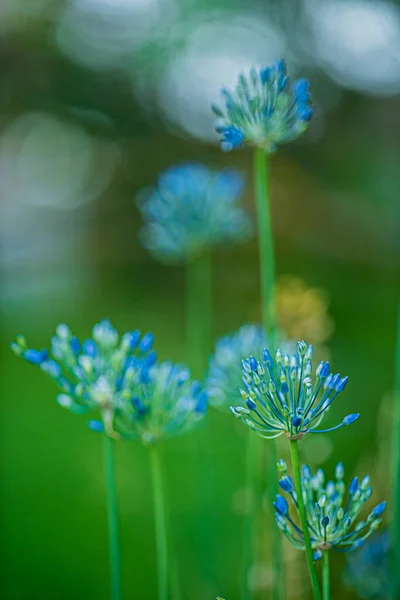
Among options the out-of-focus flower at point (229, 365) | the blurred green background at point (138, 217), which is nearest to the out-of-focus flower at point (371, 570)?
the out-of-focus flower at point (229, 365)

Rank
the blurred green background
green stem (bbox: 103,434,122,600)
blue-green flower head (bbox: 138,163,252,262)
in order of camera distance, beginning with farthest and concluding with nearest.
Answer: the blurred green background, blue-green flower head (bbox: 138,163,252,262), green stem (bbox: 103,434,122,600)

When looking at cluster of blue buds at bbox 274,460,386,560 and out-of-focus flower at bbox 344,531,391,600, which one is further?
out-of-focus flower at bbox 344,531,391,600

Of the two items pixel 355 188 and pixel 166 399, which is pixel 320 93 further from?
pixel 166 399

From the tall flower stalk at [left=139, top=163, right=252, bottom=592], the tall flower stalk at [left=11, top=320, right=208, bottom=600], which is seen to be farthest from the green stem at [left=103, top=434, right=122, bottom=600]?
the tall flower stalk at [left=139, top=163, right=252, bottom=592]

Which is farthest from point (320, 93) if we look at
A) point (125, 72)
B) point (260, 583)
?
point (260, 583)

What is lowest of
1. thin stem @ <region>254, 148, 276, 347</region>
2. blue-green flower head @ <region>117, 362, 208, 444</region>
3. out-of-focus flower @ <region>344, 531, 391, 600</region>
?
out-of-focus flower @ <region>344, 531, 391, 600</region>

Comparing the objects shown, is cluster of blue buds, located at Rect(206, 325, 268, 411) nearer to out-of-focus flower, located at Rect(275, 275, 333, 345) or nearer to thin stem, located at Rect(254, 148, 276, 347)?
thin stem, located at Rect(254, 148, 276, 347)

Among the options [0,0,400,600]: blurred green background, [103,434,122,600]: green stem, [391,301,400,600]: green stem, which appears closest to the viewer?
[103,434,122,600]: green stem
